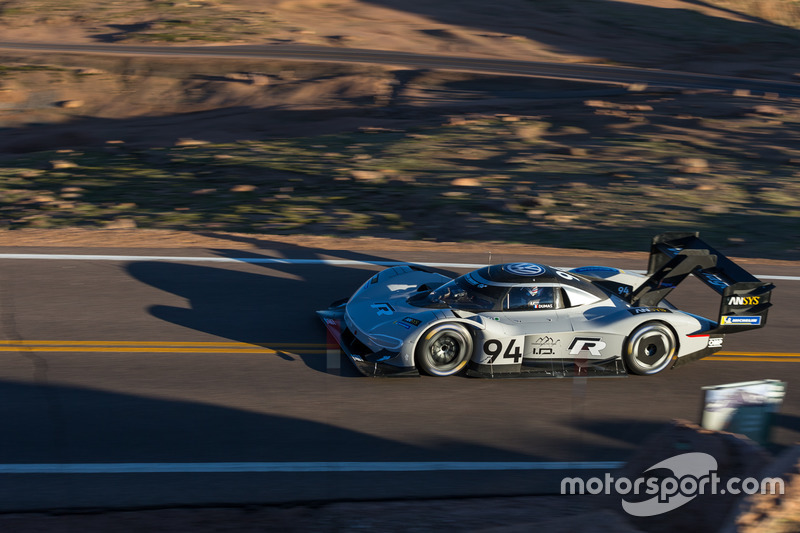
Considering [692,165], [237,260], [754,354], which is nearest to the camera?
[754,354]

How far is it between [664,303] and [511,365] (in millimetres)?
2972

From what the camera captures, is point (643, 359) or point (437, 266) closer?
point (643, 359)

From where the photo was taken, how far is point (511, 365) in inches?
386

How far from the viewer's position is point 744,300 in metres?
10.3

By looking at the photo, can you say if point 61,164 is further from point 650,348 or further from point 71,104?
point 650,348

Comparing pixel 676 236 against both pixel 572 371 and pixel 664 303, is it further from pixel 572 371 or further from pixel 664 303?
pixel 572 371

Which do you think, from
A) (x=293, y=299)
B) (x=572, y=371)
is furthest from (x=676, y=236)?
(x=293, y=299)

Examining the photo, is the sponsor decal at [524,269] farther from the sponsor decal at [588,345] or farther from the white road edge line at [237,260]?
the white road edge line at [237,260]

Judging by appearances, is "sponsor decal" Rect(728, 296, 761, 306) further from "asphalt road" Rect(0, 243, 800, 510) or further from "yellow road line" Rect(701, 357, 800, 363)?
"yellow road line" Rect(701, 357, 800, 363)

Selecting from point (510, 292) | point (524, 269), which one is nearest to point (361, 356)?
point (510, 292)

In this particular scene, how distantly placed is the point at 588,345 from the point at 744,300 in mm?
2192

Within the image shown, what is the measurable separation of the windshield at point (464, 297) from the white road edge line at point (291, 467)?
2214 mm

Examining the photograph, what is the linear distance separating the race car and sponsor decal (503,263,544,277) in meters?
0.02

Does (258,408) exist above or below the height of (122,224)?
below
